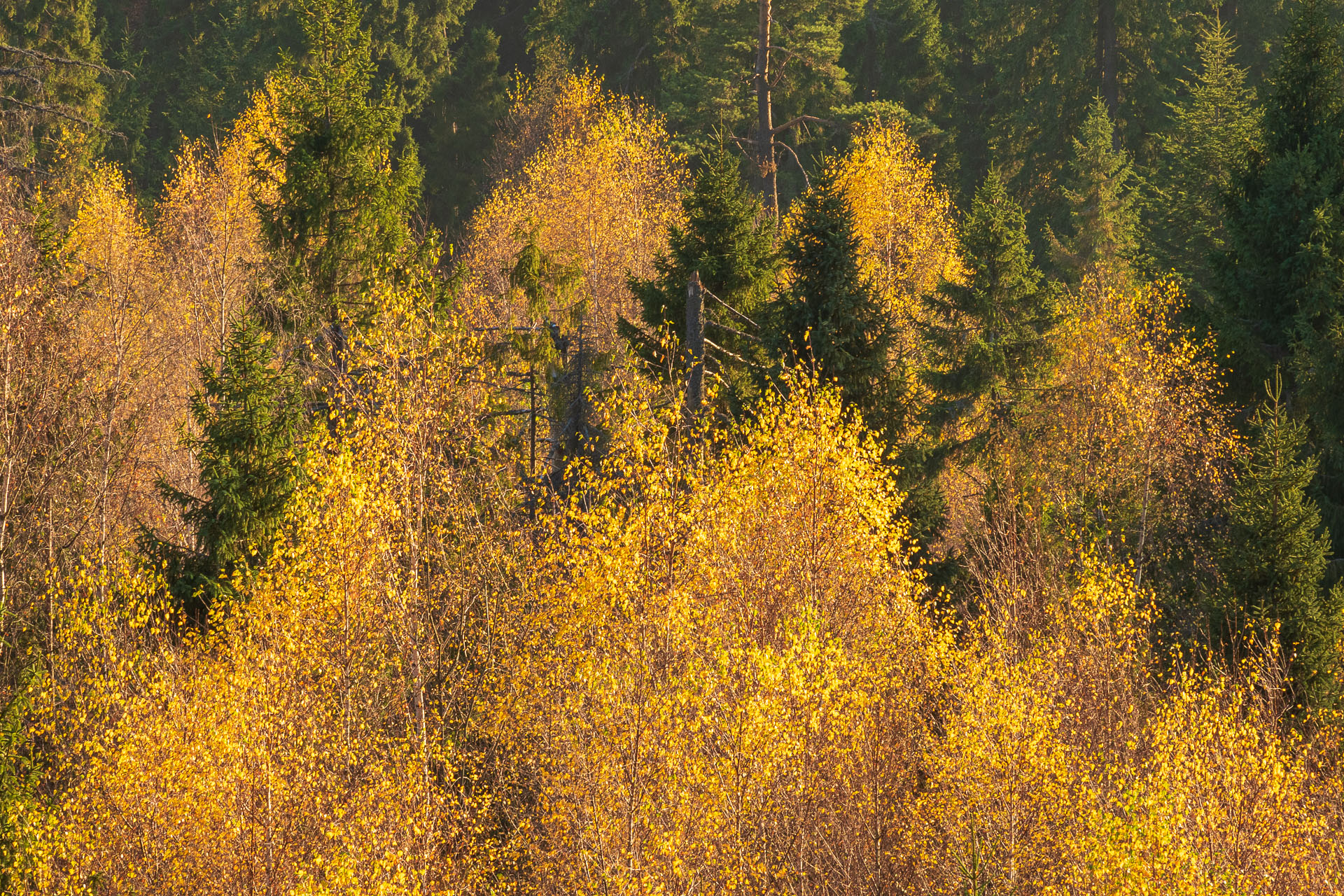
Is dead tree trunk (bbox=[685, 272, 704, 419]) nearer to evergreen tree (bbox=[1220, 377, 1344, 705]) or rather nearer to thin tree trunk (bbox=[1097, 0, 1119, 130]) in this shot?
evergreen tree (bbox=[1220, 377, 1344, 705])

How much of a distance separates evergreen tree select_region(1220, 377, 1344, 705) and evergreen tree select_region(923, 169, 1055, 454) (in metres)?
7.63

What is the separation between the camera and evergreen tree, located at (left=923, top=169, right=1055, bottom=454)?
23.8 m

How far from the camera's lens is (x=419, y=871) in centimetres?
1218

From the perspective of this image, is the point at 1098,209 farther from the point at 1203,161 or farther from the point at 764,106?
the point at 764,106

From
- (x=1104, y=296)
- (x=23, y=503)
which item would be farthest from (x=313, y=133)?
(x=1104, y=296)

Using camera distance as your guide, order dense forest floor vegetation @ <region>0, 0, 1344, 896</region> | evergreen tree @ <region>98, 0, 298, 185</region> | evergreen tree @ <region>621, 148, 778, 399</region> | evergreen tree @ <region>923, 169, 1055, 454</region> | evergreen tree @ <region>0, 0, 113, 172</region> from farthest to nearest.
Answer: evergreen tree @ <region>98, 0, 298, 185</region> → evergreen tree @ <region>0, 0, 113, 172</region> → evergreen tree @ <region>923, 169, 1055, 454</region> → evergreen tree @ <region>621, 148, 778, 399</region> → dense forest floor vegetation @ <region>0, 0, 1344, 896</region>

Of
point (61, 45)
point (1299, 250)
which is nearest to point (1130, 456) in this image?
point (1299, 250)

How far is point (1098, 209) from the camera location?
1357 inches

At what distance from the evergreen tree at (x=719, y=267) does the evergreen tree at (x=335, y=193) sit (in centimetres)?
470

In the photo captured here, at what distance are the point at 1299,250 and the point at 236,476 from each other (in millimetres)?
16472

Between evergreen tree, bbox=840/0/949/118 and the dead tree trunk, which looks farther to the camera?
evergreen tree, bbox=840/0/949/118

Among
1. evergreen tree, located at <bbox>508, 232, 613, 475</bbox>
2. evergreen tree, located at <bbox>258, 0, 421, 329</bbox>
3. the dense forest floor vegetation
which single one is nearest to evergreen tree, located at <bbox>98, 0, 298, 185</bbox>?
the dense forest floor vegetation

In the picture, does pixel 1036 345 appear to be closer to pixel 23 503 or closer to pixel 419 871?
pixel 419 871

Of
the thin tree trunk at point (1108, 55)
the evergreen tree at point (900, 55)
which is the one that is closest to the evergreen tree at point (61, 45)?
the evergreen tree at point (900, 55)
